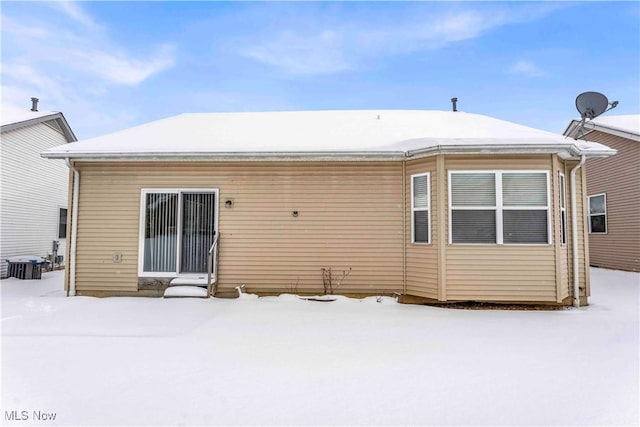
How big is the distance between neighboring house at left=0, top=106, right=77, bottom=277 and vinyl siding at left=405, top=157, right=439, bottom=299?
11.0 m

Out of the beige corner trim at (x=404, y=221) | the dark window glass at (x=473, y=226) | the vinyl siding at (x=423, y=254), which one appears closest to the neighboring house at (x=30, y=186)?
the beige corner trim at (x=404, y=221)

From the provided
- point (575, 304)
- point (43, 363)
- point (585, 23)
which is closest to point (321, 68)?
point (585, 23)

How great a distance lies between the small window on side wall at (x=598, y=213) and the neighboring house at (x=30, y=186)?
18.3 meters

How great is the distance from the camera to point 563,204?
6.27 meters

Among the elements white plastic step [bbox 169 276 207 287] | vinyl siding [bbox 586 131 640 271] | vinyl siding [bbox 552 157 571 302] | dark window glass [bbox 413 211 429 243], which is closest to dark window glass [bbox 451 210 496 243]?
dark window glass [bbox 413 211 429 243]

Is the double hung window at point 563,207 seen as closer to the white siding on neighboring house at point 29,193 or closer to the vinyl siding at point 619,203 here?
the vinyl siding at point 619,203

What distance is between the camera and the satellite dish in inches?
265

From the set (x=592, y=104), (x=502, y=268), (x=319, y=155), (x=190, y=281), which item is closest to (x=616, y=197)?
(x=592, y=104)

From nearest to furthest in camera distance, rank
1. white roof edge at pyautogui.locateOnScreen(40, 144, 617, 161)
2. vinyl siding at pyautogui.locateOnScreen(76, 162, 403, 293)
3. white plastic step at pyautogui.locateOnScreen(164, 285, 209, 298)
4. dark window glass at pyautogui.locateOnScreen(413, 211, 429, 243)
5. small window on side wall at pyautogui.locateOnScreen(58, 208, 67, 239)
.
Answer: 1. white roof edge at pyautogui.locateOnScreen(40, 144, 617, 161)
2. dark window glass at pyautogui.locateOnScreen(413, 211, 429, 243)
3. white plastic step at pyautogui.locateOnScreen(164, 285, 209, 298)
4. vinyl siding at pyautogui.locateOnScreen(76, 162, 403, 293)
5. small window on side wall at pyautogui.locateOnScreen(58, 208, 67, 239)

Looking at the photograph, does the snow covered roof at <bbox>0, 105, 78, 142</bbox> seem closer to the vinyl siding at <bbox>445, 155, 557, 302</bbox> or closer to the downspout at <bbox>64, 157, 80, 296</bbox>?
the downspout at <bbox>64, 157, 80, 296</bbox>

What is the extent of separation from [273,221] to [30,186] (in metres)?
9.12

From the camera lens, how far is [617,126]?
10.5 metres

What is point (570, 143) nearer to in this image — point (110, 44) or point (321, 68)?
point (110, 44)

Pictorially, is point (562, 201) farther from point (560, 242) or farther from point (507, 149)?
point (507, 149)
